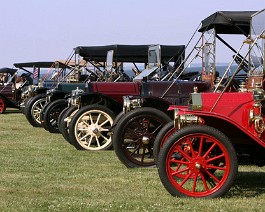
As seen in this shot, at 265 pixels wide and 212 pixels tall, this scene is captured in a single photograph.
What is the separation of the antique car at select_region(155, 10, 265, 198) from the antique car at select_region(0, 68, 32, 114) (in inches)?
570

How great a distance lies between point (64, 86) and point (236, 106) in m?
8.39

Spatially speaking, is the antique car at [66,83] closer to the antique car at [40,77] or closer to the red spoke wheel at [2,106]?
the antique car at [40,77]

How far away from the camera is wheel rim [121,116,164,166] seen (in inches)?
299

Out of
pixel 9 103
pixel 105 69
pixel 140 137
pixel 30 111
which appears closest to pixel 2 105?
pixel 9 103

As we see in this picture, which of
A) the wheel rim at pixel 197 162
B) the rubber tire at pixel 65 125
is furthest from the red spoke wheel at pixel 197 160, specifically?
the rubber tire at pixel 65 125

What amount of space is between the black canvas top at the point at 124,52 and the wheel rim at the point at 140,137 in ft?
24.8

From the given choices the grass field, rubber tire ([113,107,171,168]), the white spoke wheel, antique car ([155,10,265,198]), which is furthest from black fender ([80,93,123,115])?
antique car ([155,10,265,198])

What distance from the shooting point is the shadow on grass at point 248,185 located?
587 cm

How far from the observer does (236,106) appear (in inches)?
231

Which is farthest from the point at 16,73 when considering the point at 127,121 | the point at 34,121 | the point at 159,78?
the point at 127,121

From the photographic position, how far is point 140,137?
7.70m

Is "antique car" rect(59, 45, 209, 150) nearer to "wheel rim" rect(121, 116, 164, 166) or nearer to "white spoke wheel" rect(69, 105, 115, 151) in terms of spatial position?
"white spoke wheel" rect(69, 105, 115, 151)

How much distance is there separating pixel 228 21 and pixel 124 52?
620 cm

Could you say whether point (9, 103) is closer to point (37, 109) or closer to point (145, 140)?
point (37, 109)
